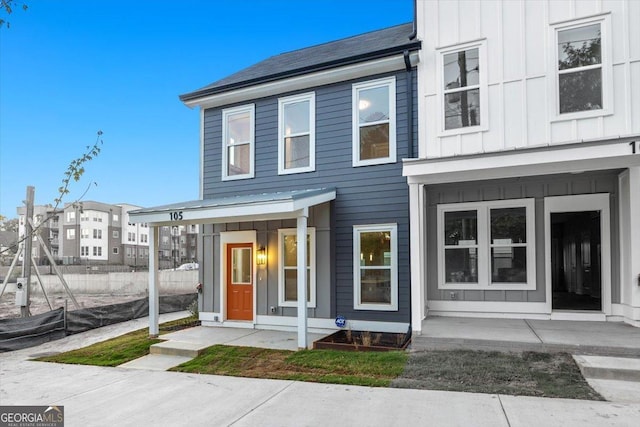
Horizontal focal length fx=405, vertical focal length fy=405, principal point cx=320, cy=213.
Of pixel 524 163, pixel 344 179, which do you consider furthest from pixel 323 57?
pixel 524 163

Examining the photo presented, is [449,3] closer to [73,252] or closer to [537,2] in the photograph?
[537,2]

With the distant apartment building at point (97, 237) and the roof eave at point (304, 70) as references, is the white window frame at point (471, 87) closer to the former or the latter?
the roof eave at point (304, 70)

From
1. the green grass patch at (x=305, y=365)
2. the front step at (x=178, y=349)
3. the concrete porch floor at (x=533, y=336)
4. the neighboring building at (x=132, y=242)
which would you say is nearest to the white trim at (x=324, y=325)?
the concrete porch floor at (x=533, y=336)

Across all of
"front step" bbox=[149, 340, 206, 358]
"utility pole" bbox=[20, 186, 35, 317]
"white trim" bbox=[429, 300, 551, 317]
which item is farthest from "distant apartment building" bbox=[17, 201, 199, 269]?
"white trim" bbox=[429, 300, 551, 317]

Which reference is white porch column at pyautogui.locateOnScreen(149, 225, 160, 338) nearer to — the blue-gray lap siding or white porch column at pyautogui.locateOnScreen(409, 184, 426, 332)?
the blue-gray lap siding

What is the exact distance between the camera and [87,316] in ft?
34.2

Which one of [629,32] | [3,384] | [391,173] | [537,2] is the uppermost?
[537,2]

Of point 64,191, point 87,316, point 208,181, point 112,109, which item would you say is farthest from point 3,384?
point 112,109

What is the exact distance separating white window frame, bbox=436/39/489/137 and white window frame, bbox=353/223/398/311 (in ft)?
7.08

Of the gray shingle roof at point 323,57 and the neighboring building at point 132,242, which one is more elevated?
the gray shingle roof at point 323,57

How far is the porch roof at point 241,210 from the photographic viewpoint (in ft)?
23.7

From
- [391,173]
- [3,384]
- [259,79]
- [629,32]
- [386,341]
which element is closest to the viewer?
[3,384]

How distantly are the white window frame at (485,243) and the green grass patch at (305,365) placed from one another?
276 cm

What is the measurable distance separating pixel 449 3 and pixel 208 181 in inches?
263
